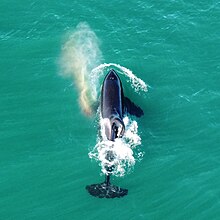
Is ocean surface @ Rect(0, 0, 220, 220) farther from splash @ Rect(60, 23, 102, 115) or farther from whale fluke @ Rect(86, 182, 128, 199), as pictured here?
whale fluke @ Rect(86, 182, 128, 199)

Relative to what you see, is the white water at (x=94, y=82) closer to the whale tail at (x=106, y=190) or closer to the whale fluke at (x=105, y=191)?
the whale tail at (x=106, y=190)

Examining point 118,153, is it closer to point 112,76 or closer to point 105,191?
point 105,191

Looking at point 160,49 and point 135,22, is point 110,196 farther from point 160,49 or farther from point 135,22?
point 135,22

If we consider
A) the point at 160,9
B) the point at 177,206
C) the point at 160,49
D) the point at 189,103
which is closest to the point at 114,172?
the point at 177,206

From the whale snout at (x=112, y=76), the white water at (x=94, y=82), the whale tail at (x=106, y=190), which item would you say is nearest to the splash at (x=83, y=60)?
the white water at (x=94, y=82)

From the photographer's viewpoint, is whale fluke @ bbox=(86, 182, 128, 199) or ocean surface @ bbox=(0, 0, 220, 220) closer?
whale fluke @ bbox=(86, 182, 128, 199)

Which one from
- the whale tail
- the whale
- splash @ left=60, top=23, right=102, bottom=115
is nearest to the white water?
splash @ left=60, top=23, right=102, bottom=115
